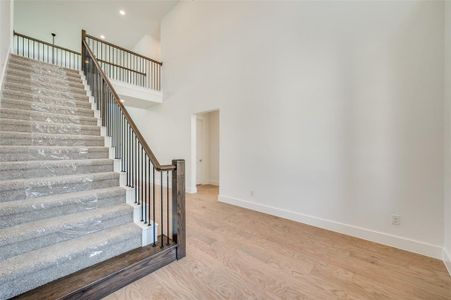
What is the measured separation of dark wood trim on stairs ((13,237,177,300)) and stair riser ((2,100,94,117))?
106 inches

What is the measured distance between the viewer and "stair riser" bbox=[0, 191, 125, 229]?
67.8 inches

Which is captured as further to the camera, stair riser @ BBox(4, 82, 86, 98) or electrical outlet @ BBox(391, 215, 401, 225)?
stair riser @ BBox(4, 82, 86, 98)

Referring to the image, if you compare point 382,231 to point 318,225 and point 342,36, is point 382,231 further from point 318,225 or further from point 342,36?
point 342,36

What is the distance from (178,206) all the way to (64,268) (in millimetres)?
1017

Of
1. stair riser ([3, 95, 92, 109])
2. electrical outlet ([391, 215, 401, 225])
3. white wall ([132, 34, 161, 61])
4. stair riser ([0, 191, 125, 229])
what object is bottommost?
electrical outlet ([391, 215, 401, 225])

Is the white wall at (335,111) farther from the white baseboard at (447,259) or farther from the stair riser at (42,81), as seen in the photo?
the stair riser at (42,81)

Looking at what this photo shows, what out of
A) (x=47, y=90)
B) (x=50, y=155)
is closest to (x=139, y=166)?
(x=50, y=155)

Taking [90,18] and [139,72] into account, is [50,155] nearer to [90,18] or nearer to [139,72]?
[139,72]

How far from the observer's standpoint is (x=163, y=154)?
232 inches

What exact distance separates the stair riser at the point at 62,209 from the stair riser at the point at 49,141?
1.15 m

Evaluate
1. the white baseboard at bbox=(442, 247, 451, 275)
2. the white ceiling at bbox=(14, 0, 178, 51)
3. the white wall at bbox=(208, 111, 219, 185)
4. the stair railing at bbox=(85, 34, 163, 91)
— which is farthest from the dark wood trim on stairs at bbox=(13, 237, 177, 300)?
the white ceiling at bbox=(14, 0, 178, 51)

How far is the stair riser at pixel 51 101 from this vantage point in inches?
120

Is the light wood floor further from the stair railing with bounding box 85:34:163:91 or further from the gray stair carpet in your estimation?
the stair railing with bounding box 85:34:163:91

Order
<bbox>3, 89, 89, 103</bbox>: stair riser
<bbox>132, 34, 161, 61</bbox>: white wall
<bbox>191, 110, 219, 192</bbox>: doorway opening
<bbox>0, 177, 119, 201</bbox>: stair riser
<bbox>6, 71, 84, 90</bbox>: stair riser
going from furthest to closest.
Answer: <bbox>132, 34, 161, 61</bbox>: white wall
<bbox>191, 110, 219, 192</bbox>: doorway opening
<bbox>6, 71, 84, 90</bbox>: stair riser
<bbox>3, 89, 89, 103</bbox>: stair riser
<bbox>0, 177, 119, 201</bbox>: stair riser
